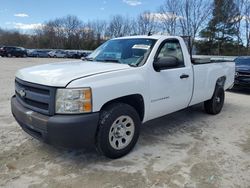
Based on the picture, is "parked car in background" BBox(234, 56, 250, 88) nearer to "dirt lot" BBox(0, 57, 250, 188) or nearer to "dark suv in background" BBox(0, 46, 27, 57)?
"dirt lot" BBox(0, 57, 250, 188)

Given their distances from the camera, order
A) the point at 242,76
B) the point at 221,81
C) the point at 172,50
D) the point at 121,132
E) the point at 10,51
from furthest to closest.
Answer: the point at 10,51 → the point at 242,76 → the point at 221,81 → the point at 172,50 → the point at 121,132

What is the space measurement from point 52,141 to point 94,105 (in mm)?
690

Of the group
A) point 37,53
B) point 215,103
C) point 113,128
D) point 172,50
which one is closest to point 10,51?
point 37,53

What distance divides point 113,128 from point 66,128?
777mm

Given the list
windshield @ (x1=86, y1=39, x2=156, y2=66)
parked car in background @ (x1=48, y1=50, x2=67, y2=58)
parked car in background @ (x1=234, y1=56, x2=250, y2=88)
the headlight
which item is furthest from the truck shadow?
parked car in background @ (x1=48, y1=50, x2=67, y2=58)

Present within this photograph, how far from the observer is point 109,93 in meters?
3.52

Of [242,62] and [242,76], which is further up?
[242,62]

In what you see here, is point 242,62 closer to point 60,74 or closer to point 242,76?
point 242,76

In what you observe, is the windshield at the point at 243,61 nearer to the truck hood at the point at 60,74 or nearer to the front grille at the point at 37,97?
the truck hood at the point at 60,74

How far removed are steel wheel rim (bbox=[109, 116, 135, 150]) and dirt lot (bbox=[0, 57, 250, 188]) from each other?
8.8 inches

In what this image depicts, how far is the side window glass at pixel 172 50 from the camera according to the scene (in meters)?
4.61

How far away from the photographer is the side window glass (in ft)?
15.1

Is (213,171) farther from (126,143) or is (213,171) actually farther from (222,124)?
(222,124)

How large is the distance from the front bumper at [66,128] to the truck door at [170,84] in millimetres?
1259
